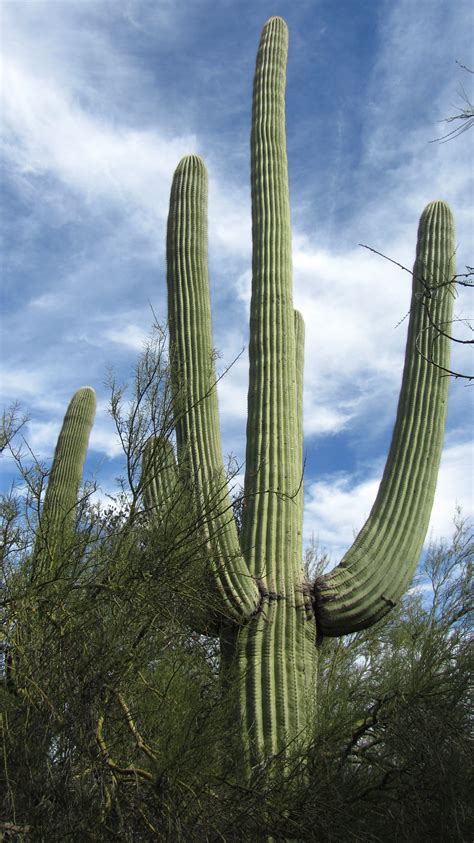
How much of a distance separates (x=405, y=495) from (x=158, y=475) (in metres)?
2.18

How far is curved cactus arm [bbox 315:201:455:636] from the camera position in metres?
7.07

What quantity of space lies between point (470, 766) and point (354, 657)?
161 inches

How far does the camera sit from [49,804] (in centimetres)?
492

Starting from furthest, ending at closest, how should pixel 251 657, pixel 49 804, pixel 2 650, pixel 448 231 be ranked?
1. pixel 448 231
2. pixel 251 657
3. pixel 2 650
4. pixel 49 804

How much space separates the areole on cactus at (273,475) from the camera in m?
6.66

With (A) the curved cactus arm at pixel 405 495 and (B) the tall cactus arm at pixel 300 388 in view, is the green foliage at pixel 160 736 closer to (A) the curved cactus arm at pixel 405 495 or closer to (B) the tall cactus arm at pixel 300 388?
(A) the curved cactus arm at pixel 405 495

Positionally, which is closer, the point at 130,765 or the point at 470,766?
the point at 130,765

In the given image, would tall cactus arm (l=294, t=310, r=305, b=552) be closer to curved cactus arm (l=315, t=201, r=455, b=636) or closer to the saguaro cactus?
the saguaro cactus

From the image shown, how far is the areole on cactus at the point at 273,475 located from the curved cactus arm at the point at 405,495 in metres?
0.01

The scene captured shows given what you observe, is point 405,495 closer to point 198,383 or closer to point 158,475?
point 198,383

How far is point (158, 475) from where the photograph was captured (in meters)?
6.79

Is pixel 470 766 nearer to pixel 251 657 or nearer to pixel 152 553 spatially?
pixel 251 657

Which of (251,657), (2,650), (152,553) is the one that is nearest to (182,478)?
(152,553)

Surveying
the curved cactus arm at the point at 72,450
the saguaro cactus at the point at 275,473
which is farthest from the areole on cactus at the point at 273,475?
the curved cactus arm at the point at 72,450
